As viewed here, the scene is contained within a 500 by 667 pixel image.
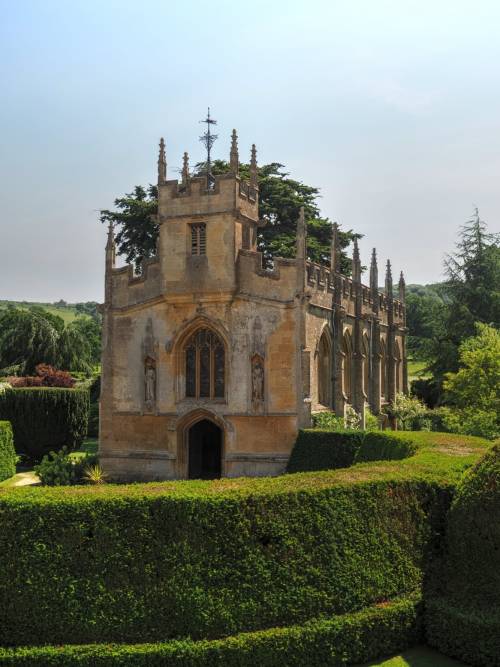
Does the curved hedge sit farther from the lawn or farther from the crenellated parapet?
the crenellated parapet

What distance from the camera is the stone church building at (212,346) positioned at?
85.8 feet

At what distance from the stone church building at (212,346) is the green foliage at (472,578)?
45.4 feet

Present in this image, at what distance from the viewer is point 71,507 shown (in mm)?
10891

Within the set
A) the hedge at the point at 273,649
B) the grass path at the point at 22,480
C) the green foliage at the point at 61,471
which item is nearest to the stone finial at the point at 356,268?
the green foliage at the point at 61,471

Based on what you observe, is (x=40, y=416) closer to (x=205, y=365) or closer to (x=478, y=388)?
(x=205, y=365)

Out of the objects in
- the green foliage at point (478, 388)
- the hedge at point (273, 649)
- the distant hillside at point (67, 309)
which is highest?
the distant hillside at point (67, 309)

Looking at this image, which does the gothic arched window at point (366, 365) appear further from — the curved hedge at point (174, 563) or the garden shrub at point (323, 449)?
the curved hedge at point (174, 563)

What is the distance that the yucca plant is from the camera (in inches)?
1060

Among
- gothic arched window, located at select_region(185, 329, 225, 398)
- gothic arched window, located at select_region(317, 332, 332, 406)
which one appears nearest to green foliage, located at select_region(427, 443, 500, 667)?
gothic arched window, located at select_region(185, 329, 225, 398)

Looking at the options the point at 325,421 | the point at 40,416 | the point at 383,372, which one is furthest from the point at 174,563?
the point at 383,372

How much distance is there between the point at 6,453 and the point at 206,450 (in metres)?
→ 8.72

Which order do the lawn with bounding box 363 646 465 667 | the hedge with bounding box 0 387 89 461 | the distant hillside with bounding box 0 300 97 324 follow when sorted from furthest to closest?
the distant hillside with bounding box 0 300 97 324, the hedge with bounding box 0 387 89 461, the lawn with bounding box 363 646 465 667

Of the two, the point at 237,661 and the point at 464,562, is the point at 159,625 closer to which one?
the point at 237,661

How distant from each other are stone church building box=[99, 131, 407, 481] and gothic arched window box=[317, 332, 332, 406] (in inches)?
2.3
